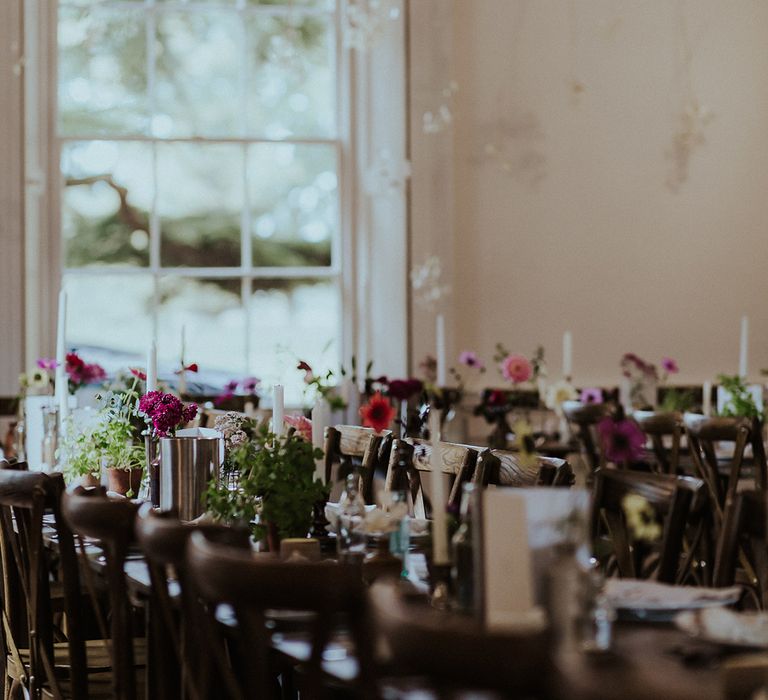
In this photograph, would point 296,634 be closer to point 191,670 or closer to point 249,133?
point 191,670

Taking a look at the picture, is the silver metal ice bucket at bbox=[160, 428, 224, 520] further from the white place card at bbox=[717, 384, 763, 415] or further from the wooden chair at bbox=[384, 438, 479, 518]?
the white place card at bbox=[717, 384, 763, 415]

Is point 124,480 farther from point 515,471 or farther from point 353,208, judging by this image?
point 353,208

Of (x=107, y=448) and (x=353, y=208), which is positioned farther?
(x=353, y=208)

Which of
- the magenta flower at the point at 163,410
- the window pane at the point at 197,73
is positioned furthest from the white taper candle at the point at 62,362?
the window pane at the point at 197,73

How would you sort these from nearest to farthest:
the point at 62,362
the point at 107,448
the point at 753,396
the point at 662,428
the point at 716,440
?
the point at 107,448
the point at 62,362
the point at 716,440
the point at 662,428
the point at 753,396

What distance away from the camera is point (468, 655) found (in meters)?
1.07

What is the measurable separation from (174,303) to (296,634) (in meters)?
4.48

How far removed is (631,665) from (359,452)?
2334 millimetres

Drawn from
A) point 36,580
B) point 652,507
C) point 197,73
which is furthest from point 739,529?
point 197,73

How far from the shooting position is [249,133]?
19.9 feet

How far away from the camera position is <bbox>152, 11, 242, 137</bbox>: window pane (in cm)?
601

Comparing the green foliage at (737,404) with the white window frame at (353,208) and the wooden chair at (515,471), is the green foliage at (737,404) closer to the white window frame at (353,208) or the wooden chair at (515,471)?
the wooden chair at (515,471)

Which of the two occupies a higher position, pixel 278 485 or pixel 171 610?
pixel 278 485

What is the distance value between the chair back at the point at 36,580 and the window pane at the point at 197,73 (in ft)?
12.2
